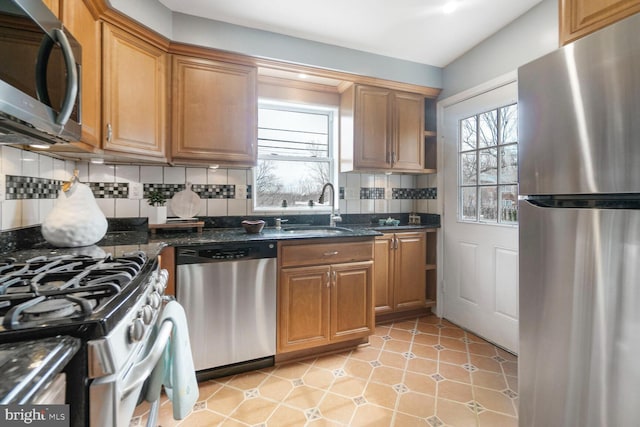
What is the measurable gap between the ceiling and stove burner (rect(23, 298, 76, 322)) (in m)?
2.01

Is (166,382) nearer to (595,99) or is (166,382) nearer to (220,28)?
(595,99)

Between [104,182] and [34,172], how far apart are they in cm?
58

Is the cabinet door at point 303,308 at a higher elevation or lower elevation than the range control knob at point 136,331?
lower

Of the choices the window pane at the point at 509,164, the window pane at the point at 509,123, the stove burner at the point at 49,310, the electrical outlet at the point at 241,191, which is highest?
the window pane at the point at 509,123

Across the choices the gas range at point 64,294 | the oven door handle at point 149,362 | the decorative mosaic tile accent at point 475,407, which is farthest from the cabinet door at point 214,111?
the decorative mosaic tile accent at point 475,407

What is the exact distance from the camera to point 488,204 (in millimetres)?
2463

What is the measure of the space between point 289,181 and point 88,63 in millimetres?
1671

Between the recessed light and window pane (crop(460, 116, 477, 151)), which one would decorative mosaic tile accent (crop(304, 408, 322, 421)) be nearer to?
window pane (crop(460, 116, 477, 151))

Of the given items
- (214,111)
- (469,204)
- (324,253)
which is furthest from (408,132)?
(214,111)

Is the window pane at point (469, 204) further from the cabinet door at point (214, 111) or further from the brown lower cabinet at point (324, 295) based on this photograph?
the cabinet door at point (214, 111)

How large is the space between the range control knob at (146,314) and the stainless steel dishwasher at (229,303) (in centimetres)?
96

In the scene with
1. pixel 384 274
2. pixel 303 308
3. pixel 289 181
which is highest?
pixel 289 181

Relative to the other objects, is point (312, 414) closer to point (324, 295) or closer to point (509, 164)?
point (324, 295)

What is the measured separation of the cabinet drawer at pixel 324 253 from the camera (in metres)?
2.04
